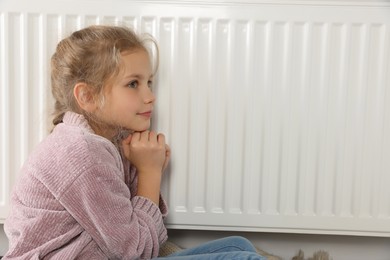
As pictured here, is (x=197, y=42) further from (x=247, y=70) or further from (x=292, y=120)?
(x=292, y=120)

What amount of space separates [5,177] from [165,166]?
15.9 inches

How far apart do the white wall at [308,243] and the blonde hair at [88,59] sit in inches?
20.4

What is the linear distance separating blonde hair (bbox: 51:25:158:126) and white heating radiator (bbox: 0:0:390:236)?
14 centimetres

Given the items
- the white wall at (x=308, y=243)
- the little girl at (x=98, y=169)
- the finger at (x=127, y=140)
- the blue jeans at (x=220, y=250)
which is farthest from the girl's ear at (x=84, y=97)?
the white wall at (x=308, y=243)

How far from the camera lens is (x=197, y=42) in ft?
4.23

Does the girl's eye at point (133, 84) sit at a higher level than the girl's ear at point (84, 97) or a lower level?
higher

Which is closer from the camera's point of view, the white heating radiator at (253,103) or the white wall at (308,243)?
the white heating radiator at (253,103)

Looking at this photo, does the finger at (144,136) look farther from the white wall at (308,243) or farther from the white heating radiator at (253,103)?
the white wall at (308,243)

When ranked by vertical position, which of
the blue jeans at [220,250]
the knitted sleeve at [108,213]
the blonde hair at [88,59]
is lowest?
the blue jeans at [220,250]

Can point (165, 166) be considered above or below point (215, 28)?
below

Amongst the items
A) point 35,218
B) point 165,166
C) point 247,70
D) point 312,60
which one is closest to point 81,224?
point 35,218

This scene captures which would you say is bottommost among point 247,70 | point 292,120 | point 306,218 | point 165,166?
point 306,218

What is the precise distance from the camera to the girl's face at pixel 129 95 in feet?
3.74

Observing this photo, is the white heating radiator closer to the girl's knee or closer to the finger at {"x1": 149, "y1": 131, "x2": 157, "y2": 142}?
the finger at {"x1": 149, "y1": 131, "x2": 157, "y2": 142}
